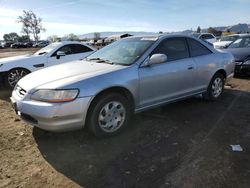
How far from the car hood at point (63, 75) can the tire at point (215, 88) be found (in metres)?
2.63

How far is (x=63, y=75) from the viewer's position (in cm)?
419

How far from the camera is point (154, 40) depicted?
4949mm

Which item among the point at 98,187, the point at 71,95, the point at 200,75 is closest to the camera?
the point at 98,187

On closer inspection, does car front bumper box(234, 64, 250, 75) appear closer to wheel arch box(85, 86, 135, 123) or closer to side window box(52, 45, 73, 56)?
side window box(52, 45, 73, 56)

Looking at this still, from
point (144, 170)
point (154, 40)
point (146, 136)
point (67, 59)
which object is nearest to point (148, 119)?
point (146, 136)

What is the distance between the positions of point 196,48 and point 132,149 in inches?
113

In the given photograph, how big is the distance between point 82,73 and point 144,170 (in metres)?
1.78

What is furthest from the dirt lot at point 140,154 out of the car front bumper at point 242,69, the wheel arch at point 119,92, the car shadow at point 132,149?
the car front bumper at point 242,69

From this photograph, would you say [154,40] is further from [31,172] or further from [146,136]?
[31,172]

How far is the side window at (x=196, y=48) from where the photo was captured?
5520 mm

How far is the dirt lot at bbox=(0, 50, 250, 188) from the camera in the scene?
312cm

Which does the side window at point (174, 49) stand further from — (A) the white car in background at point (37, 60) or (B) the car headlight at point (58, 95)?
(A) the white car in background at point (37, 60)

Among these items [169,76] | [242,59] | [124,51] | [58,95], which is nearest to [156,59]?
[169,76]

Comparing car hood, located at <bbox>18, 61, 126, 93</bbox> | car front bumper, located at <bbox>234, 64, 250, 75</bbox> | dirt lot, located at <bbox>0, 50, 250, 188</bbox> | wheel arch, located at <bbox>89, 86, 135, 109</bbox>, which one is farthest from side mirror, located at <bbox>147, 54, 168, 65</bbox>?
car front bumper, located at <bbox>234, 64, 250, 75</bbox>
